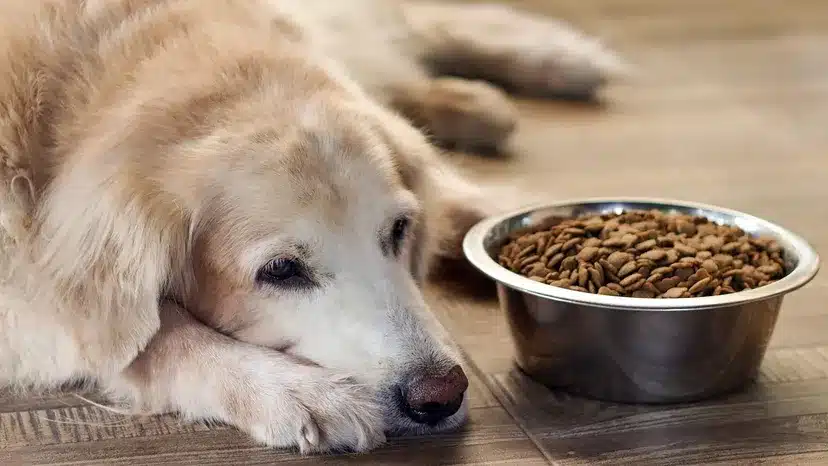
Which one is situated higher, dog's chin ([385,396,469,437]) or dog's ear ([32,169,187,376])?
dog's ear ([32,169,187,376])

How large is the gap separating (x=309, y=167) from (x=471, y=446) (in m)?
0.47

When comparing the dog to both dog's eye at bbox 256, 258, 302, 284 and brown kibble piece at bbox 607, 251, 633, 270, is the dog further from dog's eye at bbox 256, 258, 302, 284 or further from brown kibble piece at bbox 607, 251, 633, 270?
brown kibble piece at bbox 607, 251, 633, 270

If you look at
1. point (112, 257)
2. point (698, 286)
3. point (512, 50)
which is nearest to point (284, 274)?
point (112, 257)

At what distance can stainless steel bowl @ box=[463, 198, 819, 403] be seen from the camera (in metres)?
1.54

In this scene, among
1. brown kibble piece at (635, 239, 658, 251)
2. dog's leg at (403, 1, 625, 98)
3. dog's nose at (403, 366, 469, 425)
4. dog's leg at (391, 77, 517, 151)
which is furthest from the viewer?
dog's leg at (403, 1, 625, 98)

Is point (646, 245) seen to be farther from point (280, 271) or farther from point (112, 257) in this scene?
point (112, 257)

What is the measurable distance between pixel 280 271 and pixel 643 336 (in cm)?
54

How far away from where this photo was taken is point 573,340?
1.62 metres

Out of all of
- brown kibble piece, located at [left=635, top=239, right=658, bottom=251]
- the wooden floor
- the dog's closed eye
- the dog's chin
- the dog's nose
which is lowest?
the wooden floor

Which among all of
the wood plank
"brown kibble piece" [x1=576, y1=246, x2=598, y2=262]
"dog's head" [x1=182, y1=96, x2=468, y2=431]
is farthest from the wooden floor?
"brown kibble piece" [x1=576, y1=246, x2=598, y2=262]

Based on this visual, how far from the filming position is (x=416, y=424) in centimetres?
152

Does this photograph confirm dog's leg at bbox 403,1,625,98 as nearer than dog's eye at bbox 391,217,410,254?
No

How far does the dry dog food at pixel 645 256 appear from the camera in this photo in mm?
1624

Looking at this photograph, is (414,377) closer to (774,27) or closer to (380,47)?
(380,47)
